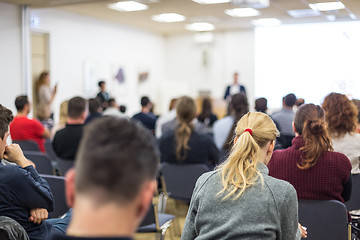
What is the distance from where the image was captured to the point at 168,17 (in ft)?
34.4

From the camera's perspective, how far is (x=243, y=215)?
67.4 inches

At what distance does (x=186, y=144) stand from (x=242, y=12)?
6187mm

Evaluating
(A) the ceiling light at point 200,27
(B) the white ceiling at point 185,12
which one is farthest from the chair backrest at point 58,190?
(A) the ceiling light at point 200,27

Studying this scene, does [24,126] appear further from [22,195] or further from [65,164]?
[22,195]

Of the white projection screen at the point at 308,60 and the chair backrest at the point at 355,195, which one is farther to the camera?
the white projection screen at the point at 308,60

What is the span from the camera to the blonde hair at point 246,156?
1.76 meters

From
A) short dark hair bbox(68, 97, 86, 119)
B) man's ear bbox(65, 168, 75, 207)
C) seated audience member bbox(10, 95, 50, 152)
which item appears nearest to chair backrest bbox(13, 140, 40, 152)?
seated audience member bbox(10, 95, 50, 152)

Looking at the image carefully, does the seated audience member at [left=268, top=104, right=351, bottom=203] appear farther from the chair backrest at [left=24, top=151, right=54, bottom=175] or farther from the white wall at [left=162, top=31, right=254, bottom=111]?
the white wall at [left=162, top=31, right=254, bottom=111]

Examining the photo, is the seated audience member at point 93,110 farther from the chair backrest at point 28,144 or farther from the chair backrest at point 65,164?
the chair backrest at point 65,164

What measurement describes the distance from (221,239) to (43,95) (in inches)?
311

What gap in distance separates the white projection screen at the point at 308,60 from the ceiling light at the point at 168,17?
222 cm

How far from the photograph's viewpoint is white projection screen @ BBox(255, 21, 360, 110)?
841cm

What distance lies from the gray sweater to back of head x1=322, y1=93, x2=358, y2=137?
6.18 feet

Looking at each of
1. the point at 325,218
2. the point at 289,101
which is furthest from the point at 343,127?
the point at 289,101
